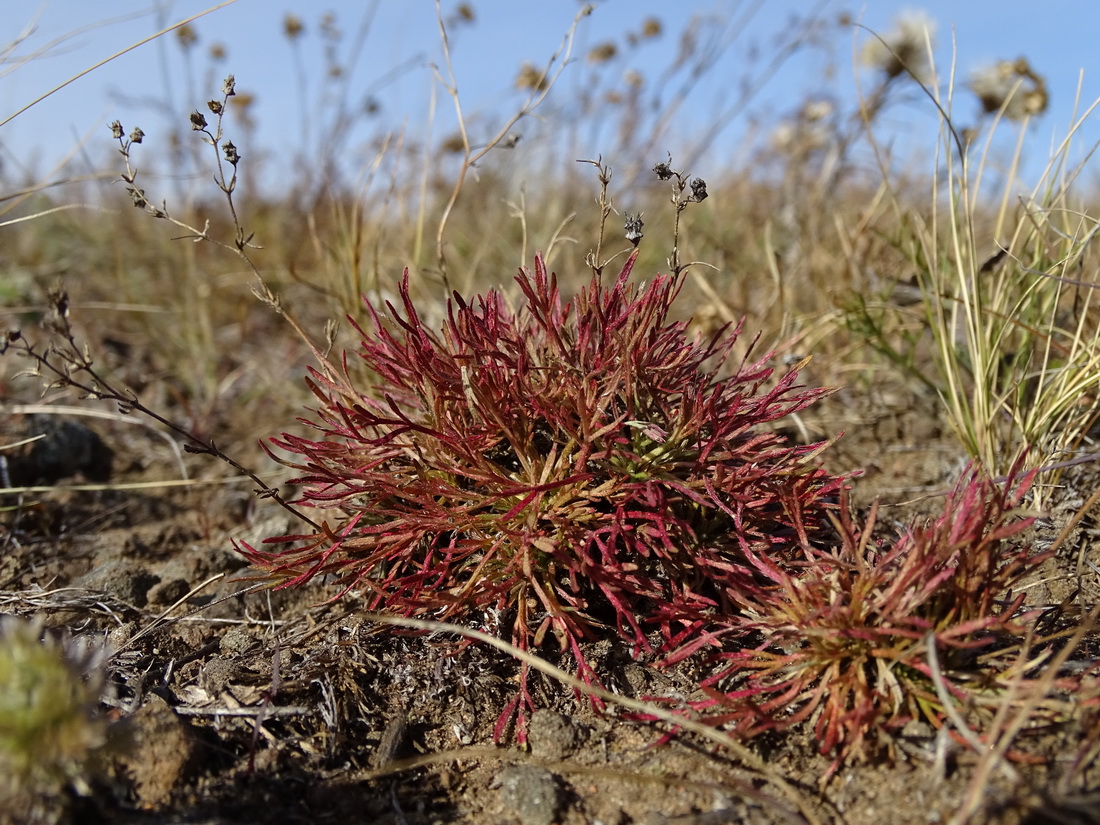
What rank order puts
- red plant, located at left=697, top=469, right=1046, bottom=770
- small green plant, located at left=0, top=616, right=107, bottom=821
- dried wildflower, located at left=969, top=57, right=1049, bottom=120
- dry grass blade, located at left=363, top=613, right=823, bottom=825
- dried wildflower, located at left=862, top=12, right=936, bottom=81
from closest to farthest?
small green plant, located at left=0, top=616, right=107, bottom=821 < dry grass blade, located at left=363, top=613, right=823, bottom=825 < red plant, located at left=697, top=469, right=1046, bottom=770 < dried wildflower, located at left=969, top=57, right=1049, bottom=120 < dried wildflower, located at left=862, top=12, right=936, bottom=81

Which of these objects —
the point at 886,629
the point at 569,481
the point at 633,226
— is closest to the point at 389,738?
the point at 569,481

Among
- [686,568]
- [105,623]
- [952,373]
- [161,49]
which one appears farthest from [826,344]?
[161,49]

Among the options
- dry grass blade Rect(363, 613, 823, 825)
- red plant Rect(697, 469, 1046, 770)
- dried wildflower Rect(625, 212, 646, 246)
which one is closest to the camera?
dry grass blade Rect(363, 613, 823, 825)

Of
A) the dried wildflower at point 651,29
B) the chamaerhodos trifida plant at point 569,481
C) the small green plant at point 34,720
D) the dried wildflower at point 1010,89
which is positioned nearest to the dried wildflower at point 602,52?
the dried wildflower at point 651,29

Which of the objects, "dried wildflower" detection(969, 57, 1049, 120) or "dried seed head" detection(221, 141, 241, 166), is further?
"dried wildflower" detection(969, 57, 1049, 120)

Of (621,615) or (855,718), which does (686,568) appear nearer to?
(621,615)

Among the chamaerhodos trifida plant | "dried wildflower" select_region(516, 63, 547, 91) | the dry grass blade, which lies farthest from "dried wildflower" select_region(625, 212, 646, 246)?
"dried wildflower" select_region(516, 63, 547, 91)

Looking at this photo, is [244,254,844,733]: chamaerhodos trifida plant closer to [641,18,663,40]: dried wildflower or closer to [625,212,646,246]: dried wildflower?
[625,212,646,246]: dried wildflower

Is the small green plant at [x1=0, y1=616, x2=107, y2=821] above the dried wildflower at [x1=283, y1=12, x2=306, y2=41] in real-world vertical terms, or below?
below
